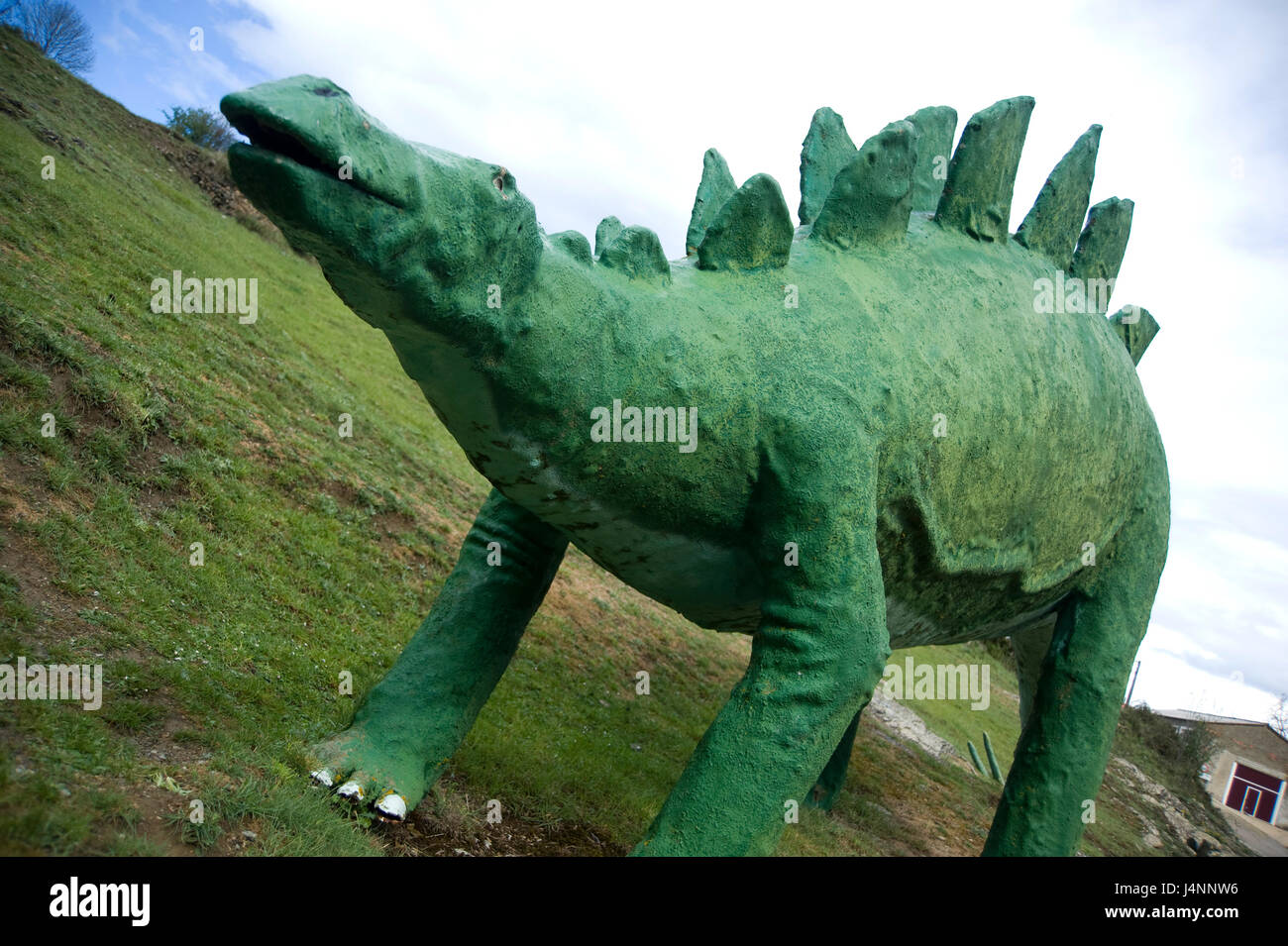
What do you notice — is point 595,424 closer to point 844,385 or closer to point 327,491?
point 844,385

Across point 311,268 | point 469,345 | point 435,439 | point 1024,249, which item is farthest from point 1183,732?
point 311,268

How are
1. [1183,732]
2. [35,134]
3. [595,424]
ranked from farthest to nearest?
[1183,732], [35,134], [595,424]

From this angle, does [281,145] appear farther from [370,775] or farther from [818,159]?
[818,159]

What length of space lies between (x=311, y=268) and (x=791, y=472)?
19601 mm

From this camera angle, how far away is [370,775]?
125 inches

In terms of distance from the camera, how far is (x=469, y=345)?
2293 mm

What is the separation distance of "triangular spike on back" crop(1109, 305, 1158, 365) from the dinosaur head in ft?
13.4

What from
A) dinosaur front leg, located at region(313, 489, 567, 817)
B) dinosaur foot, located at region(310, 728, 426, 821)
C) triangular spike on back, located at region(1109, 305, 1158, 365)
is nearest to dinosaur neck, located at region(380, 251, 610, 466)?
dinosaur front leg, located at region(313, 489, 567, 817)

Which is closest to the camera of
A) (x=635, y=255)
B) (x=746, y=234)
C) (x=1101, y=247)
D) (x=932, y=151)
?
(x=635, y=255)

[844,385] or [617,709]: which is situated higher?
[844,385]

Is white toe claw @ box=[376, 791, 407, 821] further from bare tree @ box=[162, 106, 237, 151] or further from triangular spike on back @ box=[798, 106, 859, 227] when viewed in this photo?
bare tree @ box=[162, 106, 237, 151]

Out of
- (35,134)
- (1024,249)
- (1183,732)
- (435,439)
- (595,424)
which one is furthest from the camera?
(1183,732)

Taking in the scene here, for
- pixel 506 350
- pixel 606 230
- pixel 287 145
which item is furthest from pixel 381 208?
pixel 606 230

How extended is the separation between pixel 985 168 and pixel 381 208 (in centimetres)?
283
